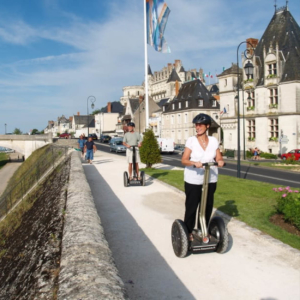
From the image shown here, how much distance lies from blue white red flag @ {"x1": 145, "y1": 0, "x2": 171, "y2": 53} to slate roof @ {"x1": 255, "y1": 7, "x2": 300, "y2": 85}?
69.0 feet

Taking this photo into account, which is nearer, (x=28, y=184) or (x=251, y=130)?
(x=28, y=184)

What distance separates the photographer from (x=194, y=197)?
4.72 meters

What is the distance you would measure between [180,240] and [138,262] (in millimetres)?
641

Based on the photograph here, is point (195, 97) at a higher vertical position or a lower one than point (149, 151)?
higher

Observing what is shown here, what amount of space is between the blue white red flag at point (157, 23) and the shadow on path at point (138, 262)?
13112mm

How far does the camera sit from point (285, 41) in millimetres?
36750

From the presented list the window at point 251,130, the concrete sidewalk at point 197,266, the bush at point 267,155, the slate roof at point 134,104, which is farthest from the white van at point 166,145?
the slate roof at point 134,104

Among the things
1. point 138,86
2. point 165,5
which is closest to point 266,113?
point 165,5

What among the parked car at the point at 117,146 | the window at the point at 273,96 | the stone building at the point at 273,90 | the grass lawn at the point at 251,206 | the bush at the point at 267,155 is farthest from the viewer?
the parked car at the point at 117,146

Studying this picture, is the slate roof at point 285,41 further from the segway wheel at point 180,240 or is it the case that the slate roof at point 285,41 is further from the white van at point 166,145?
the segway wheel at point 180,240

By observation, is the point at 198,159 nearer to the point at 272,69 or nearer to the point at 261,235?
the point at 261,235

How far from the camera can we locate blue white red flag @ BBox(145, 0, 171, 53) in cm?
1833

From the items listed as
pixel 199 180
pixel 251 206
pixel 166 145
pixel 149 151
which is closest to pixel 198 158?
pixel 199 180

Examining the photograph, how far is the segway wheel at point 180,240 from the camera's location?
15.1 feet
